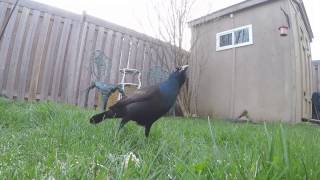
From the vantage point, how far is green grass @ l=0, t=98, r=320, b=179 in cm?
120

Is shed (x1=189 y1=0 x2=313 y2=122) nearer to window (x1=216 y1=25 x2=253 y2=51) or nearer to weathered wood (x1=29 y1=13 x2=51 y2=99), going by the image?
window (x1=216 y1=25 x2=253 y2=51)

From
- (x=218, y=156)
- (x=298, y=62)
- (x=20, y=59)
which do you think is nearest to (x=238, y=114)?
(x=298, y=62)

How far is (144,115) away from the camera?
3051 millimetres

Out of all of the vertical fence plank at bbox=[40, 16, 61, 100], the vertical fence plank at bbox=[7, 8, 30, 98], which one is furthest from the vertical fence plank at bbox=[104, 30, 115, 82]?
the vertical fence plank at bbox=[7, 8, 30, 98]

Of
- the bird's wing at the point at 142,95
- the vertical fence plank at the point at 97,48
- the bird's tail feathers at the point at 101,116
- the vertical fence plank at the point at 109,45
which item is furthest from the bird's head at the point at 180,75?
the vertical fence plank at the point at 109,45

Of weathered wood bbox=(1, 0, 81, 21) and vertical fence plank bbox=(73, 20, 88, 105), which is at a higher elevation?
weathered wood bbox=(1, 0, 81, 21)

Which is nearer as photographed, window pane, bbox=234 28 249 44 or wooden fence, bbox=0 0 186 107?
wooden fence, bbox=0 0 186 107

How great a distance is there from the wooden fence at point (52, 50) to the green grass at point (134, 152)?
3411 mm

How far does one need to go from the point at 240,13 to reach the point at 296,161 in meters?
8.96

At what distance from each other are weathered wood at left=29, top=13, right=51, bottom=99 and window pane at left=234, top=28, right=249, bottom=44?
4.79 metres

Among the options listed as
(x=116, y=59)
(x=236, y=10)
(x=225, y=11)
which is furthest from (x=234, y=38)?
(x=116, y=59)

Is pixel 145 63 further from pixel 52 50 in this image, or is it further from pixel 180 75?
pixel 180 75

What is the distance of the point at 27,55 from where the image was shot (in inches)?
285

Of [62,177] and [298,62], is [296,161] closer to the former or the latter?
[62,177]
